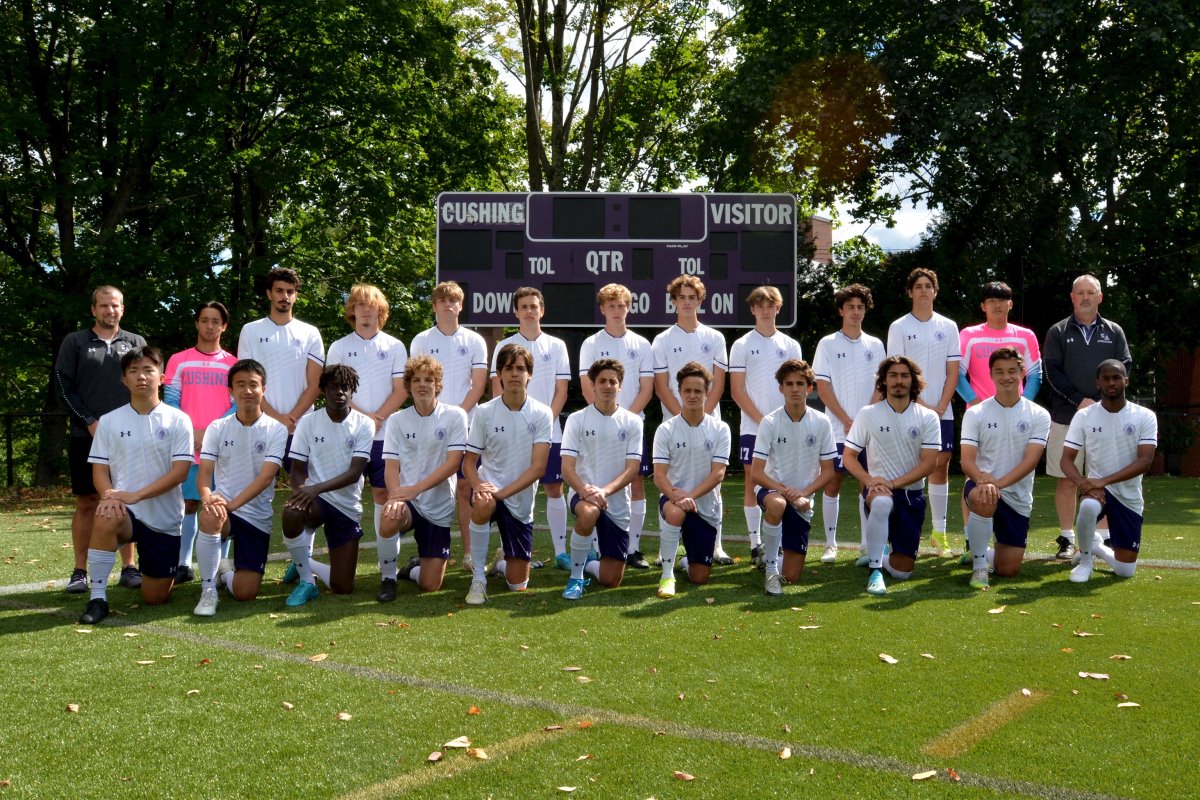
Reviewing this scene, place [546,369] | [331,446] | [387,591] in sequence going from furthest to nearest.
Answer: [546,369] → [331,446] → [387,591]

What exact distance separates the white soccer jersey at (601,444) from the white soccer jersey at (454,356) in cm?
114

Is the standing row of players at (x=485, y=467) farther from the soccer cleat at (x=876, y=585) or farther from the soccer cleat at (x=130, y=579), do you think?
the soccer cleat at (x=130, y=579)

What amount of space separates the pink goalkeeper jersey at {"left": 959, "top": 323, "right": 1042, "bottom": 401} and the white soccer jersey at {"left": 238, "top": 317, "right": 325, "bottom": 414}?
4.72 m

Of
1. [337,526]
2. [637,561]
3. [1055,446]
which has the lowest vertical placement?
[637,561]

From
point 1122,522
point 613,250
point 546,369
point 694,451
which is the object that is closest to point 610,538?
point 694,451

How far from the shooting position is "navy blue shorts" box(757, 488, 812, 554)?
601cm

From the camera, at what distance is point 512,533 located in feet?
19.6

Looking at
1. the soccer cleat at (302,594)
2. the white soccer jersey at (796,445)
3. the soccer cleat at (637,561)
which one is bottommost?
the soccer cleat at (637,561)

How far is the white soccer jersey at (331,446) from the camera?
5918mm

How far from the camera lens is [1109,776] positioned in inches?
118

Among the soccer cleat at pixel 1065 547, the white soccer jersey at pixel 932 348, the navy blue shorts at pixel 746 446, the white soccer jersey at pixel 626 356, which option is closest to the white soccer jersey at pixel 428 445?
the white soccer jersey at pixel 626 356

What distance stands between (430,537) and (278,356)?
1.73 m

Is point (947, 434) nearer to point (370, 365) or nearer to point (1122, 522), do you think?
point (1122, 522)

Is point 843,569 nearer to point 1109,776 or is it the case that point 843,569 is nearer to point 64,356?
point 1109,776
